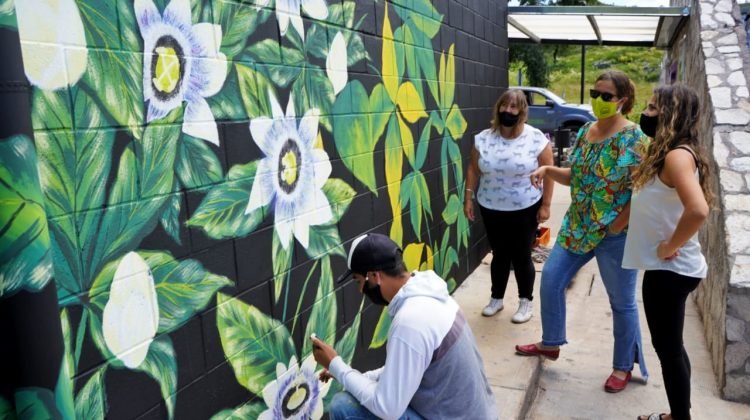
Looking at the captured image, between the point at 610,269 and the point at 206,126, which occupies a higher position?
the point at 206,126

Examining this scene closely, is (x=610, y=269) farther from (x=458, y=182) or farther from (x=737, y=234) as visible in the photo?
(x=458, y=182)

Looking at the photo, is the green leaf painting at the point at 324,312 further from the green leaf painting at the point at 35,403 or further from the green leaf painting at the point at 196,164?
the green leaf painting at the point at 35,403

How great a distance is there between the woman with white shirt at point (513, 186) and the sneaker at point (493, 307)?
16 cm

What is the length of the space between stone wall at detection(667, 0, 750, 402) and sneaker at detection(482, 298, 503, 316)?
1.39 meters

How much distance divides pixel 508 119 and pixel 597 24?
518 centimetres

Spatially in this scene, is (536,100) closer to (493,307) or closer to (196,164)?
(493,307)

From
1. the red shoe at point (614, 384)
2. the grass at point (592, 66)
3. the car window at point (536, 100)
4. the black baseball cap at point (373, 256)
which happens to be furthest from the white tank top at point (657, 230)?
the grass at point (592, 66)

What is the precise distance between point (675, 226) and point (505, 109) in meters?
1.66

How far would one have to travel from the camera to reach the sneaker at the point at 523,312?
468 cm

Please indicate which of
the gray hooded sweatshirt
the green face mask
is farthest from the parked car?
the gray hooded sweatshirt

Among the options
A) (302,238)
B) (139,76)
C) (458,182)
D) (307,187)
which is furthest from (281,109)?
(458,182)

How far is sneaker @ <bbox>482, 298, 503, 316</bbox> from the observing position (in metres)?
4.80

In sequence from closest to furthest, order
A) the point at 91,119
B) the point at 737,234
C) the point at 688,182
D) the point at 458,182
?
the point at 91,119 < the point at 688,182 < the point at 737,234 < the point at 458,182

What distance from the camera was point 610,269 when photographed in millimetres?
3602
